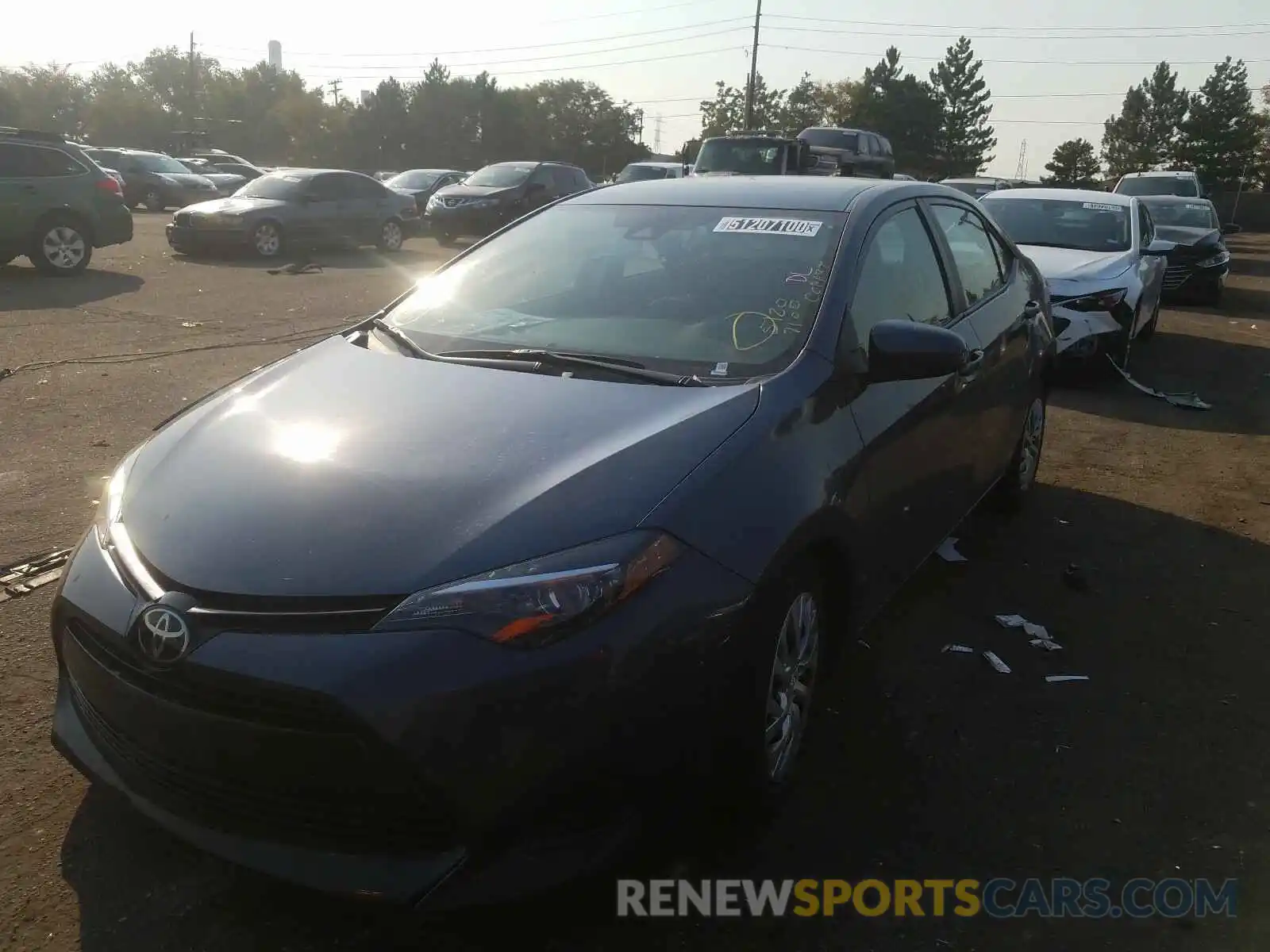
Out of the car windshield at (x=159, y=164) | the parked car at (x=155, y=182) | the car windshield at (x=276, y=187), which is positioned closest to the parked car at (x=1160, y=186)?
the car windshield at (x=276, y=187)

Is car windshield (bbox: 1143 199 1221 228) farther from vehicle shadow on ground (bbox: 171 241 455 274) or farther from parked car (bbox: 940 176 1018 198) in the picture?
vehicle shadow on ground (bbox: 171 241 455 274)

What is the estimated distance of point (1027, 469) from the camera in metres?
5.64

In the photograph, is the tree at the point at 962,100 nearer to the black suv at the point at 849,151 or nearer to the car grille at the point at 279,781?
the black suv at the point at 849,151

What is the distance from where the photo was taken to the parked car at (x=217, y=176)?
95.7 ft

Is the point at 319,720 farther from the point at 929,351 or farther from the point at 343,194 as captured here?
the point at 343,194

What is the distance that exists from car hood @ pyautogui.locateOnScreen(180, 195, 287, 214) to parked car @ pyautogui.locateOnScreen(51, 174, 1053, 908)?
14401 mm

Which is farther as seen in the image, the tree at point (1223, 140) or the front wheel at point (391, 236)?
the tree at point (1223, 140)

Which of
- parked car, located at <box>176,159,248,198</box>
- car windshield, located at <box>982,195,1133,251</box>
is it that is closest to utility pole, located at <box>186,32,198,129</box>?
parked car, located at <box>176,159,248,198</box>

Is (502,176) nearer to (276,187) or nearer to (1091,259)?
(276,187)

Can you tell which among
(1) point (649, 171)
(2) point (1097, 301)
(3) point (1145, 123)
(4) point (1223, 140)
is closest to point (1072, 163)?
(4) point (1223, 140)

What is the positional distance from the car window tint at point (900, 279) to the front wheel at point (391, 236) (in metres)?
16.2

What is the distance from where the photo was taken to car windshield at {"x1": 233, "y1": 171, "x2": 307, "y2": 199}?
17266 millimetres

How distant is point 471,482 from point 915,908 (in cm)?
151

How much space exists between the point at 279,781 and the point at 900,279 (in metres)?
2.70
